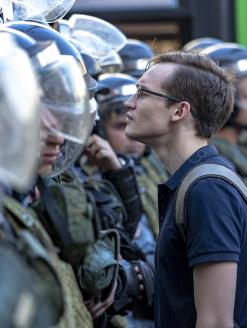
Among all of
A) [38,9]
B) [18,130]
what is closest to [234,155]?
[38,9]

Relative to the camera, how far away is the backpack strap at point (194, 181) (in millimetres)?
3666

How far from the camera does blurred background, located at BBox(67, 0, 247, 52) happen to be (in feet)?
36.1

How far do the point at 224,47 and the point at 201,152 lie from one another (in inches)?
156

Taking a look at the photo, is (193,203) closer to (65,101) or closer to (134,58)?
(65,101)

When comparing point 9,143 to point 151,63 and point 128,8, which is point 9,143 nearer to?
point 151,63

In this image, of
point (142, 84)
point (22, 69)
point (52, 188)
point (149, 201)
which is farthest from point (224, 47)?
point (22, 69)

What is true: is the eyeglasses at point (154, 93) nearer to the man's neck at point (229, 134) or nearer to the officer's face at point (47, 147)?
the officer's face at point (47, 147)

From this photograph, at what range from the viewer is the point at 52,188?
2979mm

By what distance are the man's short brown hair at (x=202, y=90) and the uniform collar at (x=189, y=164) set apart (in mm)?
91

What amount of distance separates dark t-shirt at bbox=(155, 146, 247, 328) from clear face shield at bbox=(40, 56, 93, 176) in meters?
0.69

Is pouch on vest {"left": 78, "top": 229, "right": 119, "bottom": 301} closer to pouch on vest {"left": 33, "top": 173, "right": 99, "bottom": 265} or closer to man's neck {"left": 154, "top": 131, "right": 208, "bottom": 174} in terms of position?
man's neck {"left": 154, "top": 131, "right": 208, "bottom": 174}

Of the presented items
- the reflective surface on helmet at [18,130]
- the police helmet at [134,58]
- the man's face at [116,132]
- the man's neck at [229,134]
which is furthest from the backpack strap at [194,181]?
the man's neck at [229,134]

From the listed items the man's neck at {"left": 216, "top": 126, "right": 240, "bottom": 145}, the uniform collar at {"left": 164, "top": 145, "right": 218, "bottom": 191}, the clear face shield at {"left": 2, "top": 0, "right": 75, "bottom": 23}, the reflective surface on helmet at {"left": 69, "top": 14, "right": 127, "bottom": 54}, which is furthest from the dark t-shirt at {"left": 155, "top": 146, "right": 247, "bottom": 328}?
the man's neck at {"left": 216, "top": 126, "right": 240, "bottom": 145}

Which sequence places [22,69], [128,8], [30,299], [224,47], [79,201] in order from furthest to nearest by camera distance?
1. [128,8]
2. [224,47]
3. [79,201]
4. [22,69]
5. [30,299]
